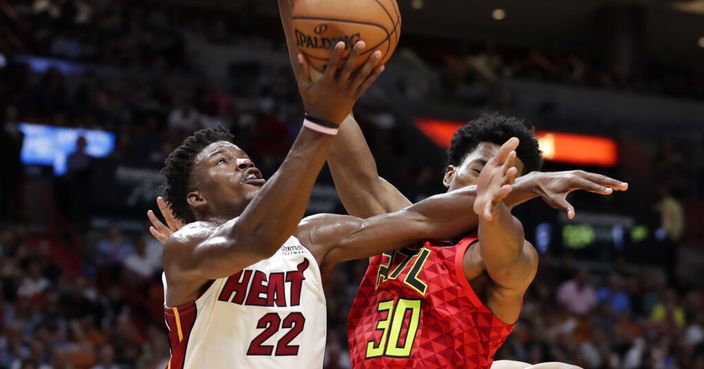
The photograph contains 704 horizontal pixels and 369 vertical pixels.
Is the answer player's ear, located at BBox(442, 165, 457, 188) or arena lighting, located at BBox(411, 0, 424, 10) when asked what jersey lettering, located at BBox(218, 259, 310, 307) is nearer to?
player's ear, located at BBox(442, 165, 457, 188)

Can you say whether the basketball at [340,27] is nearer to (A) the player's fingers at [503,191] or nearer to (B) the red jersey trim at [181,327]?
(A) the player's fingers at [503,191]

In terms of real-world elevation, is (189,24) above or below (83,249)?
above

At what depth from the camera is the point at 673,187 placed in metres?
20.7

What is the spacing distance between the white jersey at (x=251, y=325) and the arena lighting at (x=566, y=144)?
49.8 ft

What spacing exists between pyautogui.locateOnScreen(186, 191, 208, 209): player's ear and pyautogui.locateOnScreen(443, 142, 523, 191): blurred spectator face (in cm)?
126

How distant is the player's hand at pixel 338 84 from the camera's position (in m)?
3.51

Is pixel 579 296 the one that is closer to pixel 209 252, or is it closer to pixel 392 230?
pixel 392 230

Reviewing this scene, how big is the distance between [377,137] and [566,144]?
455 centimetres

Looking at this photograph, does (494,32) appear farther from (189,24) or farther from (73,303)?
(73,303)

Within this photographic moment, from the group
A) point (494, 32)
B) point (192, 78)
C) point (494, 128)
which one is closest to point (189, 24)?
point (192, 78)

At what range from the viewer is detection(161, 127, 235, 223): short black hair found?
4793 millimetres

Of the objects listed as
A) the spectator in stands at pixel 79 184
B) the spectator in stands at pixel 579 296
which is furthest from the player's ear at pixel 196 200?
the spectator in stands at pixel 579 296

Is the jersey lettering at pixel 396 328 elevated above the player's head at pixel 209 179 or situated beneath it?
situated beneath

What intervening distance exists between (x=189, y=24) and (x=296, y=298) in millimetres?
18192
